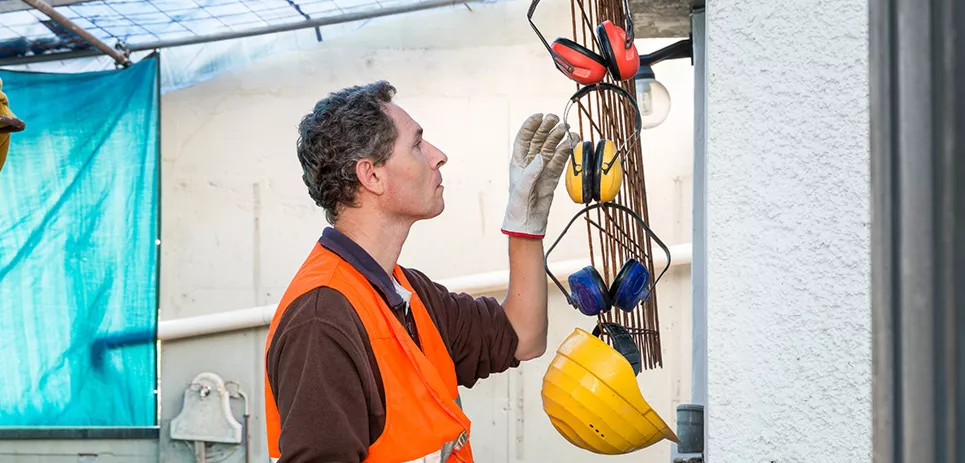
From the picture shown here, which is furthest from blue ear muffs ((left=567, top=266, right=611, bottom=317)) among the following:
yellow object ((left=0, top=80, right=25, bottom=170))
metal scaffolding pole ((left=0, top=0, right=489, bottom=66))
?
metal scaffolding pole ((left=0, top=0, right=489, bottom=66))

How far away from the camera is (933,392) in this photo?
419 mm

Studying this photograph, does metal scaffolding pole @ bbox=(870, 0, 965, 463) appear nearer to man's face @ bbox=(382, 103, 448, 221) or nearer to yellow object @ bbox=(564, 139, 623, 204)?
yellow object @ bbox=(564, 139, 623, 204)

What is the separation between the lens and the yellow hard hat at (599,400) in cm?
154

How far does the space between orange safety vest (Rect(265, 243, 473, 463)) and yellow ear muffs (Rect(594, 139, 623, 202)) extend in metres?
0.47

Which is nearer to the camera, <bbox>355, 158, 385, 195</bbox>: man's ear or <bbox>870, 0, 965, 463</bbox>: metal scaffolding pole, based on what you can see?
<bbox>870, 0, 965, 463</bbox>: metal scaffolding pole

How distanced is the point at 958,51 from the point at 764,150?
0.58 meters

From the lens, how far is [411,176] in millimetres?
1923

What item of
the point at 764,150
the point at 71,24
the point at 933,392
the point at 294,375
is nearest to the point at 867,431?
the point at 764,150

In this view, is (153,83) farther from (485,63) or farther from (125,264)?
(485,63)

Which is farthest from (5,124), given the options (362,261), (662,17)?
(662,17)

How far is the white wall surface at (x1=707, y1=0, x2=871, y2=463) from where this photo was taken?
94 centimetres

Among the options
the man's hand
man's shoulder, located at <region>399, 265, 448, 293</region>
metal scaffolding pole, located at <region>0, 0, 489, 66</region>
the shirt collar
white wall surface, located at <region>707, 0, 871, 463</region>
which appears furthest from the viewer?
metal scaffolding pole, located at <region>0, 0, 489, 66</region>

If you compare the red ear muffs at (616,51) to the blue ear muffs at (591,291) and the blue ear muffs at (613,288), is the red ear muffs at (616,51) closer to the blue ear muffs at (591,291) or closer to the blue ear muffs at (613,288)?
the blue ear muffs at (613,288)

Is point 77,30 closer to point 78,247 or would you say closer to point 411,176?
point 78,247
